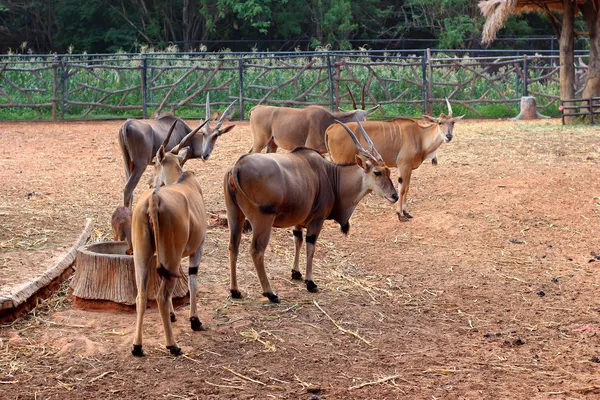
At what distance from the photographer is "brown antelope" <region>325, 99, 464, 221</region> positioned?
31.0ft

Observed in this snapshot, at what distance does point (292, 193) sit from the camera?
606 centimetres

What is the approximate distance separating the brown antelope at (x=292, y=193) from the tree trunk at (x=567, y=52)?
11.3 meters

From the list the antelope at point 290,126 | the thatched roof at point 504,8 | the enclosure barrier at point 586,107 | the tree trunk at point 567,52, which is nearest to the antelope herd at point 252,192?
the antelope at point 290,126

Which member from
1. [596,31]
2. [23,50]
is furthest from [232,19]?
[596,31]

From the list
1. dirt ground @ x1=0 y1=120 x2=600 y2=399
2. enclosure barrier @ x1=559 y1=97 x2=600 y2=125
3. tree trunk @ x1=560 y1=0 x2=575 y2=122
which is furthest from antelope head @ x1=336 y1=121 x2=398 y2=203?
tree trunk @ x1=560 y1=0 x2=575 y2=122

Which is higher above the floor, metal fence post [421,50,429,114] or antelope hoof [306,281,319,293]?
metal fence post [421,50,429,114]

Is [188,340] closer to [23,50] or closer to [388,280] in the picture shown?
[388,280]

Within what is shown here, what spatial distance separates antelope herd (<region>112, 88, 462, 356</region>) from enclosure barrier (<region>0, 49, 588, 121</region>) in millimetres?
9998

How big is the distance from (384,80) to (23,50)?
1419 cm

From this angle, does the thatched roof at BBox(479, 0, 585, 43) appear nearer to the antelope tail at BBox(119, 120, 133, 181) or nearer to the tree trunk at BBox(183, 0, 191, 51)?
the antelope tail at BBox(119, 120, 133, 181)

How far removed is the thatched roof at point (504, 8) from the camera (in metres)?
16.7

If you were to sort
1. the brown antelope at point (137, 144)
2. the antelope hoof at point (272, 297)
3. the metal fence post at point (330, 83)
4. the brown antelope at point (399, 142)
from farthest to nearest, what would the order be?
1. the metal fence post at point (330, 83)
2. the brown antelope at point (399, 142)
3. the brown antelope at point (137, 144)
4. the antelope hoof at point (272, 297)

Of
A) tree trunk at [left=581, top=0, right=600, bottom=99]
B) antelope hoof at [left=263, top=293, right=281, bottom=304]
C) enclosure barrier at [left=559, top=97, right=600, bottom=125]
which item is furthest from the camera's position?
tree trunk at [left=581, top=0, right=600, bottom=99]

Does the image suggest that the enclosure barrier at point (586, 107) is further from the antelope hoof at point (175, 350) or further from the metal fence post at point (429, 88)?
the antelope hoof at point (175, 350)
